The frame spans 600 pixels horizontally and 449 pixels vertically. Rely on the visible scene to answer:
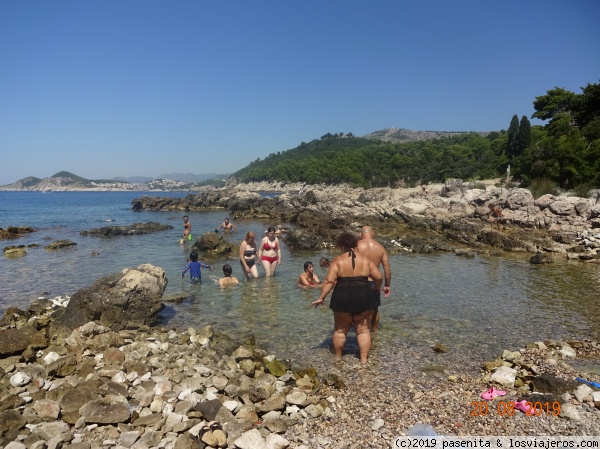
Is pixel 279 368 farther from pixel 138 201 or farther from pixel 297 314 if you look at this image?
pixel 138 201

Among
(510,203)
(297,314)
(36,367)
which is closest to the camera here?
(36,367)

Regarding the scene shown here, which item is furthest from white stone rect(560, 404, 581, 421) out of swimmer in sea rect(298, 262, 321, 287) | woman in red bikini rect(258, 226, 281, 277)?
woman in red bikini rect(258, 226, 281, 277)

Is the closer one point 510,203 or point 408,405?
point 408,405

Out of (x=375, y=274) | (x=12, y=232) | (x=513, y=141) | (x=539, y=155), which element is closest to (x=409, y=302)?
(x=375, y=274)

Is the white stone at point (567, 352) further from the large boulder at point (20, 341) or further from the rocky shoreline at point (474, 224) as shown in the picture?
the rocky shoreline at point (474, 224)

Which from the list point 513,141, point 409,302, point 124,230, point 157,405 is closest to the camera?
point 157,405

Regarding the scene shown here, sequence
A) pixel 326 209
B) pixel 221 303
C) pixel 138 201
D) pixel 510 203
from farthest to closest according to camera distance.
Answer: pixel 138 201, pixel 326 209, pixel 510 203, pixel 221 303

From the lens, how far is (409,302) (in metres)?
11.1

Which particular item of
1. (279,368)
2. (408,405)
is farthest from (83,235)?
(408,405)

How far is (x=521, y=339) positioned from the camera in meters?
8.14

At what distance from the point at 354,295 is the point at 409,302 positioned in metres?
5.36

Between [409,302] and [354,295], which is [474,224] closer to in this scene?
[409,302]

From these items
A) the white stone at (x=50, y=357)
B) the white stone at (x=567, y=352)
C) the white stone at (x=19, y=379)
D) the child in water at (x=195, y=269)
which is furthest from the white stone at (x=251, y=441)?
the child in water at (x=195, y=269)

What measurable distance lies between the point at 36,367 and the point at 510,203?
1145 inches
